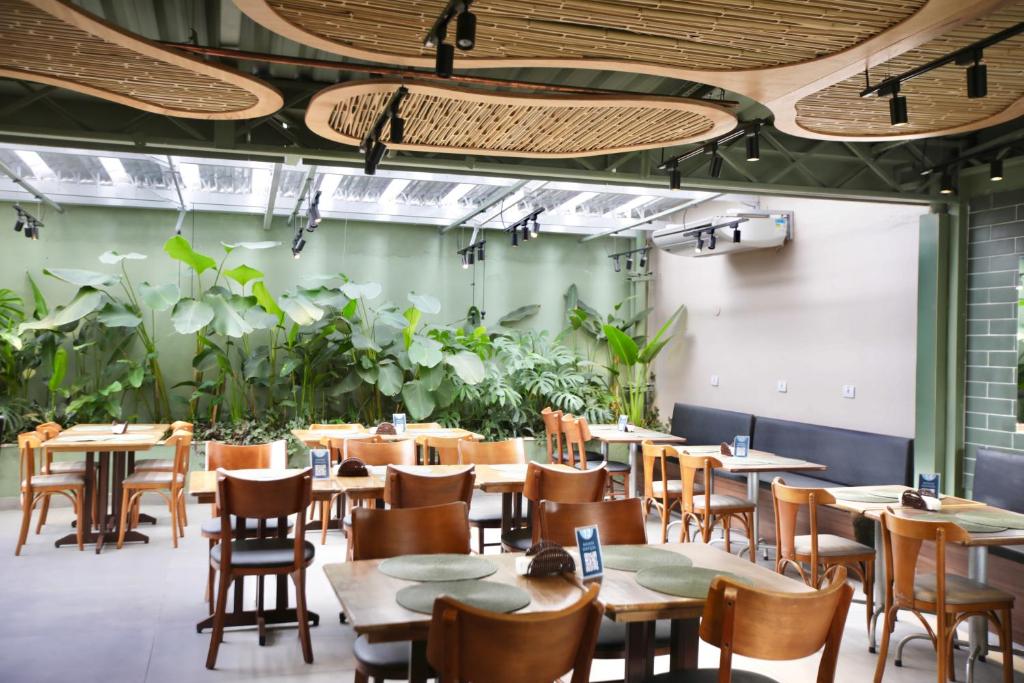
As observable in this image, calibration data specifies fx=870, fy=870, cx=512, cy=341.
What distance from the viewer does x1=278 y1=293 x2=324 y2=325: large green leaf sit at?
9594mm

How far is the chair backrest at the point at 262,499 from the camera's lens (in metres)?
4.33

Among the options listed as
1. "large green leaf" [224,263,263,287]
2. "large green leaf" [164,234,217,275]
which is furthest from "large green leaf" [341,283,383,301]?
"large green leaf" [164,234,217,275]

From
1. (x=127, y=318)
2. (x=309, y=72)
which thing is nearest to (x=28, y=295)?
(x=127, y=318)

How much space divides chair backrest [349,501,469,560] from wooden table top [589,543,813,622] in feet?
1.63

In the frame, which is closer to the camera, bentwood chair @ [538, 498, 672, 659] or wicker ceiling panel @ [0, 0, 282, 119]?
wicker ceiling panel @ [0, 0, 282, 119]

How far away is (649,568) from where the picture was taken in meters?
3.16

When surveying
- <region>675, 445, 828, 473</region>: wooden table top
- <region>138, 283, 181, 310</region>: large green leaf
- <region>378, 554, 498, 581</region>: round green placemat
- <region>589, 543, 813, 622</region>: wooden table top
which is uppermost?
<region>138, 283, 181, 310</region>: large green leaf

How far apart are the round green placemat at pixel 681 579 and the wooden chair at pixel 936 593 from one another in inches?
55.3

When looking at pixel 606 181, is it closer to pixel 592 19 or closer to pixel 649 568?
pixel 592 19

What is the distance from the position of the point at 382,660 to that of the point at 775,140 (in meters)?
5.36

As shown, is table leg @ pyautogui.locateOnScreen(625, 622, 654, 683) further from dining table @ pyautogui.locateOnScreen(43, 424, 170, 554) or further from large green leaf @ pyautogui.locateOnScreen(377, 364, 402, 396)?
large green leaf @ pyautogui.locateOnScreen(377, 364, 402, 396)

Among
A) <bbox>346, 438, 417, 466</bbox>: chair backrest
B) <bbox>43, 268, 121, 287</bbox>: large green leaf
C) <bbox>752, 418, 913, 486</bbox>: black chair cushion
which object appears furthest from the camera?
<bbox>43, 268, 121, 287</bbox>: large green leaf

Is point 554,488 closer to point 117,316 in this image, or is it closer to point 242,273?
point 242,273

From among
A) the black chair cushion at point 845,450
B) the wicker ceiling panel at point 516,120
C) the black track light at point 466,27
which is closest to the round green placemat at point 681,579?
the black track light at point 466,27
